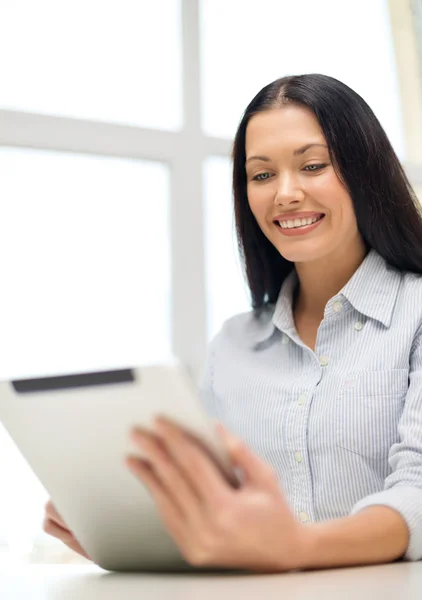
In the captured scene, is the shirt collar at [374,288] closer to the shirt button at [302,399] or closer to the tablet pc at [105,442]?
the shirt button at [302,399]

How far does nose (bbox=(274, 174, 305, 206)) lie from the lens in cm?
148

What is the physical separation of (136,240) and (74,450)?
1896mm

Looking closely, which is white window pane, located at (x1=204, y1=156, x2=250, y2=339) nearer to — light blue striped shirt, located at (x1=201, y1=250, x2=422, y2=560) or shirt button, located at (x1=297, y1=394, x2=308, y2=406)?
light blue striped shirt, located at (x1=201, y1=250, x2=422, y2=560)

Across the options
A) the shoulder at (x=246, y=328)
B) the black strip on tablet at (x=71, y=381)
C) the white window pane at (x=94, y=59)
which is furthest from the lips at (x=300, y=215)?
the white window pane at (x=94, y=59)

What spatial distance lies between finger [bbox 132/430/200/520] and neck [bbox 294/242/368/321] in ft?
3.11

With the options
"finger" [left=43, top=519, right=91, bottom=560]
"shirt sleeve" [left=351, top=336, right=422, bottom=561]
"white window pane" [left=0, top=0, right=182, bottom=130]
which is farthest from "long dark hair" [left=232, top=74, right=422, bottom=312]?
"white window pane" [left=0, top=0, right=182, bottom=130]

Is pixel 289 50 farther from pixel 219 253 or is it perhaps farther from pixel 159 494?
pixel 159 494

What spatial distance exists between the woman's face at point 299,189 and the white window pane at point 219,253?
1157 mm

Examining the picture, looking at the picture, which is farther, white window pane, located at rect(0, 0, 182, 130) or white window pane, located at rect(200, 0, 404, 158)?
white window pane, located at rect(200, 0, 404, 158)

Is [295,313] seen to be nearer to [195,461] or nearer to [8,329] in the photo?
[195,461]

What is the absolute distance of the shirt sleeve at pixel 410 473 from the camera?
1002 mm

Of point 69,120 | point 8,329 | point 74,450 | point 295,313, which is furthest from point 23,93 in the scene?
point 74,450

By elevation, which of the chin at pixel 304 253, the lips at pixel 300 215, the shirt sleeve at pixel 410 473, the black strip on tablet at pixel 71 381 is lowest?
the shirt sleeve at pixel 410 473

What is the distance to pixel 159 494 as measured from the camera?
0.72 meters
